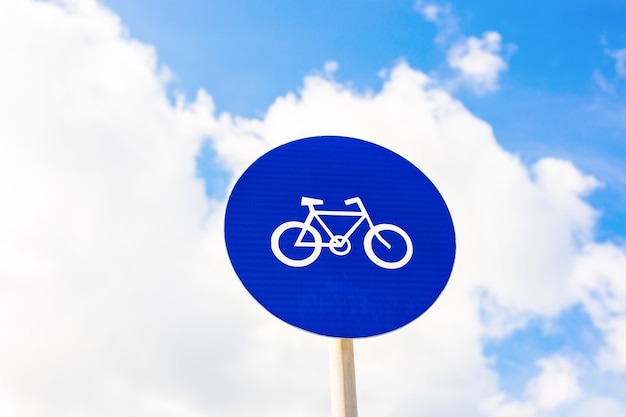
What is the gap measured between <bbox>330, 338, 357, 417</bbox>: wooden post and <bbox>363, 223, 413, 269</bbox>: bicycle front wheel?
0.68 m

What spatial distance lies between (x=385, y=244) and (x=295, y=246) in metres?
0.74

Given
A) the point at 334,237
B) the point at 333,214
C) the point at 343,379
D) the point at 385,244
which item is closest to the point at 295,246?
the point at 334,237

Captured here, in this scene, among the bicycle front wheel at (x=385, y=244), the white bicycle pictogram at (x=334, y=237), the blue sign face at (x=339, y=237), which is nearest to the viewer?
the blue sign face at (x=339, y=237)

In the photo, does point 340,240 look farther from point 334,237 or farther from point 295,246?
point 295,246

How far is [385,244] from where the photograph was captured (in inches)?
271

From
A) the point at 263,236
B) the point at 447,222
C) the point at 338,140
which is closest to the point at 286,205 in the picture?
the point at 263,236

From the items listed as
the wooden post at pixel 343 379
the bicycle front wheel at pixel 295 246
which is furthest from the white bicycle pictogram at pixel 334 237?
the wooden post at pixel 343 379

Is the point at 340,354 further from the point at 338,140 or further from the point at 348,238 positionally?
the point at 338,140

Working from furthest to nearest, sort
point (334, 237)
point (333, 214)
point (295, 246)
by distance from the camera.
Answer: point (333, 214) → point (334, 237) → point (295, 246)

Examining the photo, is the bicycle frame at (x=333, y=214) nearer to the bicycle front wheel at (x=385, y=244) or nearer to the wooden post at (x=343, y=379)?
the bicycle front wheel at (x=385, y=244)

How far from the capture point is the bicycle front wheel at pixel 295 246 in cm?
668

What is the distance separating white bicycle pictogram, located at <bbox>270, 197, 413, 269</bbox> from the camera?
6.71m

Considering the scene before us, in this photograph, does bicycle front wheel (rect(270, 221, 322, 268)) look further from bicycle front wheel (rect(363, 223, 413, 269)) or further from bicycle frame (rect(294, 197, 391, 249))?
bicycle front wheel (rect(363, 223, 413, 269))

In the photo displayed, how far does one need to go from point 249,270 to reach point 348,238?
873 millimetres
